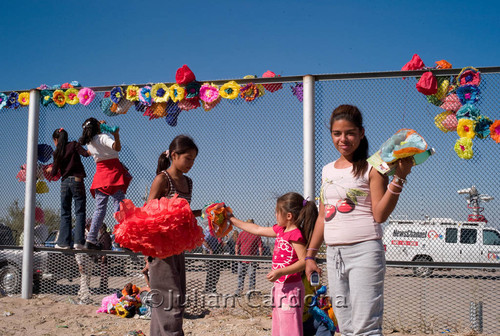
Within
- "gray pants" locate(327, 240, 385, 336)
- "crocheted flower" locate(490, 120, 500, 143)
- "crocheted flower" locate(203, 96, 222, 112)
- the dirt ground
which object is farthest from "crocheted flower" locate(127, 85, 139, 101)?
"crocheted flower" locate(490, 120, 500, 143)

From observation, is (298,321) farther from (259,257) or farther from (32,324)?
(32,324)

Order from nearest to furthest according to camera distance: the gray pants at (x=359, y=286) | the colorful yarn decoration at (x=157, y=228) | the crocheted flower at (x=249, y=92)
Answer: the gray pants at (x=359, y=286)
the colorful yarn decoration at (x=157, y=228)
the crocheted flower at (x=249, y=92)

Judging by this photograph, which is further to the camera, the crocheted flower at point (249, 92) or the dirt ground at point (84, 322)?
the crocheted flower at point (249, 92)

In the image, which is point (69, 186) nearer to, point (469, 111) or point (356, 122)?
point (356, 122)

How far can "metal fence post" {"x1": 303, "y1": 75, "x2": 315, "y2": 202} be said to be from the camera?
14.1ft

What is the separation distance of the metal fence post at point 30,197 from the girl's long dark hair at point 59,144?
256mm

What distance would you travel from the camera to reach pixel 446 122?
4238 millimetres

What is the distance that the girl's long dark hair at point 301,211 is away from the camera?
3174mm

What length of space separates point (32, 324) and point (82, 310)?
643mm

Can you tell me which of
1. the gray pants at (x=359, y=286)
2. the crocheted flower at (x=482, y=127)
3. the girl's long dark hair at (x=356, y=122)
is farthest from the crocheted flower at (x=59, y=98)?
the crocheted flower at (x=482, y=127)

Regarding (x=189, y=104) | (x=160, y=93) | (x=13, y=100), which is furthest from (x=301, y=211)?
(x=13, y=100)

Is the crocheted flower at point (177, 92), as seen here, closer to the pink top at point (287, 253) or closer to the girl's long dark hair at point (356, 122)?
the pink top at point (287, 253)

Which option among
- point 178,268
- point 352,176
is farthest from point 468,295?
point 178,268

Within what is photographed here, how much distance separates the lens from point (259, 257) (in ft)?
14.5
